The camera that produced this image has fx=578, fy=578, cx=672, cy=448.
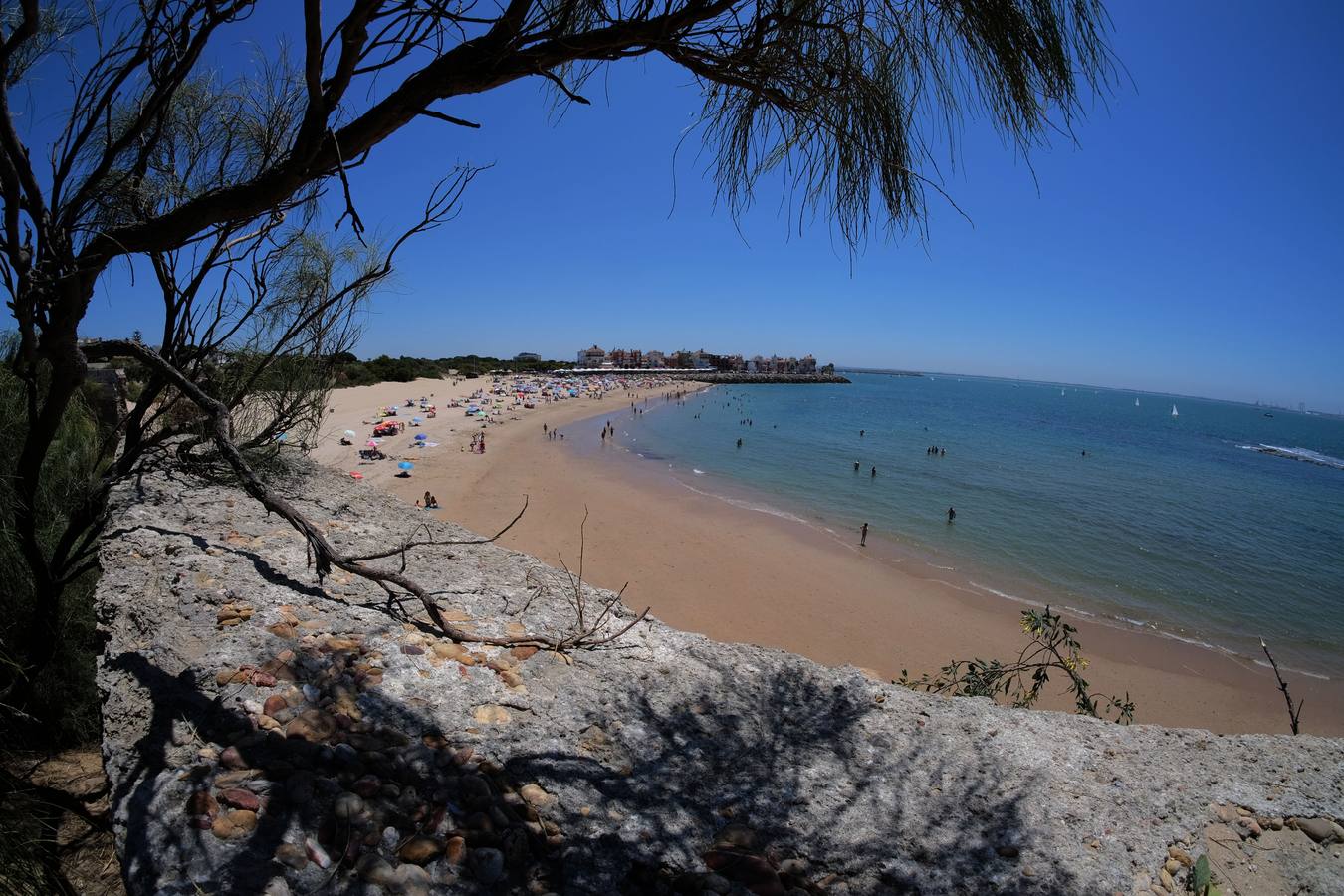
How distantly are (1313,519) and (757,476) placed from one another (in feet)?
75.8

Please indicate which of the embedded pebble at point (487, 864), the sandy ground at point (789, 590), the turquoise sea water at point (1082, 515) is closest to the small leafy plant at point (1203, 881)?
the embedded pebble at point (487, 864)

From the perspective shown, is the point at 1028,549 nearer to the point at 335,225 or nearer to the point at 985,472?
the point at 985,472

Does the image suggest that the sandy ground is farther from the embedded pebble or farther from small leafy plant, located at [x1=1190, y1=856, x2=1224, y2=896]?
small leafy plant, located at [x1=1190, y1=856, x2=1224, y2=896]

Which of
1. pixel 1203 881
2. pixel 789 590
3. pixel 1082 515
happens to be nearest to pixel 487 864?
pixel 1203 881

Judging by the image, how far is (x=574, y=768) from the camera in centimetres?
226

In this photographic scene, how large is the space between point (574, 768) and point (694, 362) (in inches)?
4781

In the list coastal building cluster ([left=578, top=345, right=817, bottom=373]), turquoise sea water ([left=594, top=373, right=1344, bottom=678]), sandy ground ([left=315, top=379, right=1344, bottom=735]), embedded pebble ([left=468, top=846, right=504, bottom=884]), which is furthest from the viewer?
coastal building cluster ([left=578, top=345, right=817, bottom=373])

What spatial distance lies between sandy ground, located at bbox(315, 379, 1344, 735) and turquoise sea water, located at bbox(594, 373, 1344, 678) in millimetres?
1383

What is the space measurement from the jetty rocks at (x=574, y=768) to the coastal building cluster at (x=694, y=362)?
106469 millimetres

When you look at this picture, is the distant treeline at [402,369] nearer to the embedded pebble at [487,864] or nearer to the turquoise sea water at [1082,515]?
the turquoise sea water at [1082,515]

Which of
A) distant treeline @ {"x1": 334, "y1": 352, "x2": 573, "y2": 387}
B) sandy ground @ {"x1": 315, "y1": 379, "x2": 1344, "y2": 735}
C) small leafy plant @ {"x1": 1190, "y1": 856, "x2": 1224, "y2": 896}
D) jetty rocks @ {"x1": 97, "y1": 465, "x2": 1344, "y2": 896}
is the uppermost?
distant treeline @ {"x1": 334, "y1": 352, "x2": 573, "y2": 387}


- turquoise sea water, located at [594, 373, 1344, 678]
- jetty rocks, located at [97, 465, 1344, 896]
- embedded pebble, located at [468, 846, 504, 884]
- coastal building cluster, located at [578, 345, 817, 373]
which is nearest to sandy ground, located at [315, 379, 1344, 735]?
turquoise sea water, located at [594, 373, 1344, 678]

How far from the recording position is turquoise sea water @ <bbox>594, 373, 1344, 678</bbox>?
12.4 meters

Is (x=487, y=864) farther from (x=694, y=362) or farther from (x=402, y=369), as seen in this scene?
(x=694, y=362)
